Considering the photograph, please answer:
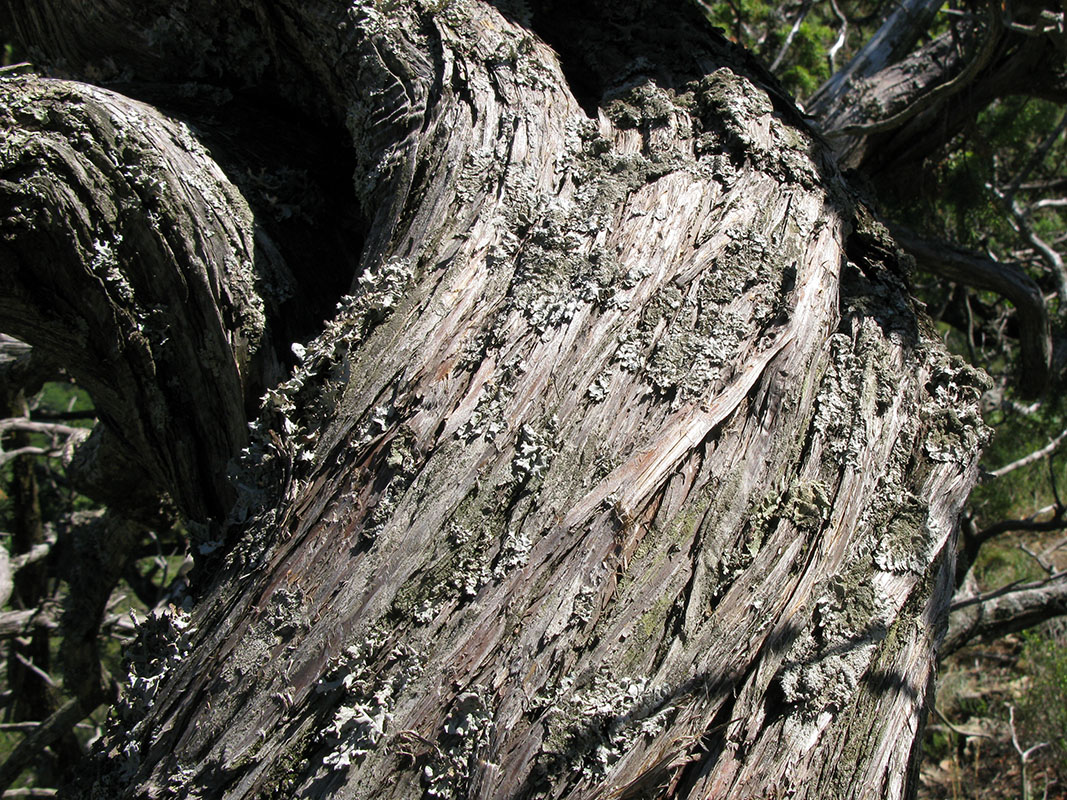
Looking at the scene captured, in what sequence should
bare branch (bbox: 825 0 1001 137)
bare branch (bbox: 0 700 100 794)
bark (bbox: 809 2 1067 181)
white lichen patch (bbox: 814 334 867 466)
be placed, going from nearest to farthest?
1. white lichen patch (bbox: 814 334 867 466)
2. bare branch (bbox: 825 0 1001 137)
3. bare branch (bbox: 0 700 100 794)
4. bark (bbox: 809 2 1067 181)

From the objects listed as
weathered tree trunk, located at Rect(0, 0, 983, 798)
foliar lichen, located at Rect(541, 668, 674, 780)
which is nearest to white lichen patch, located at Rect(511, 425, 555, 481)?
weathered tree trunk, located at Rect(0, 0, 983, 798)

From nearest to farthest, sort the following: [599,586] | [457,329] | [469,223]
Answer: [599,586], [457,329], [469,223]

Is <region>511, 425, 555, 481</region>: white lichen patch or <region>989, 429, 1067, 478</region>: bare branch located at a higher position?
<region>989, 429, 1067, 478</region>: bare branch

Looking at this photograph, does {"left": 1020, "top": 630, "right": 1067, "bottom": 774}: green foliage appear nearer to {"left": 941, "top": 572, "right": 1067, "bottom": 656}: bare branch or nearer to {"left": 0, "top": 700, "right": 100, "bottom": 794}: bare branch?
{"left": 941, "top": 572, "right": 1067, "bottom": 656}: bare branch

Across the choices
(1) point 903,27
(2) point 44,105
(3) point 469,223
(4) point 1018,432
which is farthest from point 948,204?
(2) point 44,105

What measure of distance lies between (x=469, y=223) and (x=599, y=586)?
0.84m

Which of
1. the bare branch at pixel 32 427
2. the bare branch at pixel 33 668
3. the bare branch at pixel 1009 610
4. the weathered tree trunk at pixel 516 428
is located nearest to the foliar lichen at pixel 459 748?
the weathered tree trunk at pixel 516 428

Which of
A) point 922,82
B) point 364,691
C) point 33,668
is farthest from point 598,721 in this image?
point 33,668

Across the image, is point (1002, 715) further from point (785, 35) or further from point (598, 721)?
point (598, 721)

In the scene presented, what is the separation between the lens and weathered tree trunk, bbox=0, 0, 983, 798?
4.24 feet

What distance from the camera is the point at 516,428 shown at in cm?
146

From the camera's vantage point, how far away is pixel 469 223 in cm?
169

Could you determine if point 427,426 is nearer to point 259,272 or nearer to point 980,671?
point 259,272

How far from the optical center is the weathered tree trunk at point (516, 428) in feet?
4.24
